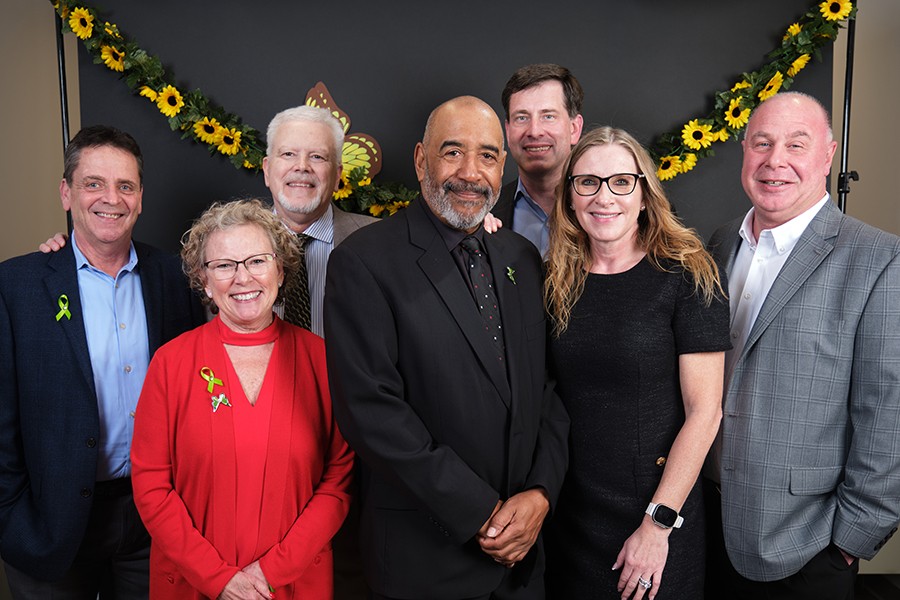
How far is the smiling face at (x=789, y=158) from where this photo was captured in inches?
90.8

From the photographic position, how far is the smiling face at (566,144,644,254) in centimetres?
216

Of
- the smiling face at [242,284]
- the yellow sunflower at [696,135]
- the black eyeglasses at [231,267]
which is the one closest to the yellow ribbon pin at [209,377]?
the smiling face at [242,284]

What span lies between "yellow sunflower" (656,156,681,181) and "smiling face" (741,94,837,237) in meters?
1.55

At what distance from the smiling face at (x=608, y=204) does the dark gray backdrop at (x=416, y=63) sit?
1840mm

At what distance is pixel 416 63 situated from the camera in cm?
393

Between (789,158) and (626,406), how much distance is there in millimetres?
968

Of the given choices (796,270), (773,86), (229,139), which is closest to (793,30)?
(773,86)

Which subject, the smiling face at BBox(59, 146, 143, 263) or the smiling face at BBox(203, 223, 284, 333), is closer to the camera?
the smiling face at BBox(203, 223, 284, 333)

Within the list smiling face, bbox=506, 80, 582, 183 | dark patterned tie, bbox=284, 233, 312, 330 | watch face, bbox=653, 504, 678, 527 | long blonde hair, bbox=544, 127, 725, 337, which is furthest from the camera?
smiling face, bbox=506, 80, 582, 183

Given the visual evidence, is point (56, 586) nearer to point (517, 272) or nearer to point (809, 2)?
point (517, 272)

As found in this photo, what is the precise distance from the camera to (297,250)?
236cm

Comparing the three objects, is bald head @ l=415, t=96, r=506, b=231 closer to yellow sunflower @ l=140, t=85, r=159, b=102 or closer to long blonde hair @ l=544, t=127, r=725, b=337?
long blonde hair @ l=544, t=127, r=725, b=337

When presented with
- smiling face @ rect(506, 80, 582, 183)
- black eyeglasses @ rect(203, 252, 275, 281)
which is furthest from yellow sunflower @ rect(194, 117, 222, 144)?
black eyeglasses @ rect(203, 252, 275, 281)

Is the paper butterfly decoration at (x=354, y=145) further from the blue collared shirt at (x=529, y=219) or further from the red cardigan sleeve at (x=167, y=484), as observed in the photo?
the red cardigan sleeve at (x=167, y=484)
